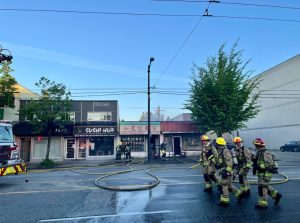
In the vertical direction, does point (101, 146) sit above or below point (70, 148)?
above

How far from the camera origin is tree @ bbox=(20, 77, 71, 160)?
21.3 metres

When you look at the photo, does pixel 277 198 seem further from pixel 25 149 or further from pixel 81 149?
pixel 25 149

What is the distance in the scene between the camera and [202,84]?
80.1 ft

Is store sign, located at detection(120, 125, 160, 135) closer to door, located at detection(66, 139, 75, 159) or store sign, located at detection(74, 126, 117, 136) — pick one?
store sign, located at detection(74, 126, 117, 136)

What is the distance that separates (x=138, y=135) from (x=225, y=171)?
2029 cm

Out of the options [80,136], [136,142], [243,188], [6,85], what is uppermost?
[6,85]

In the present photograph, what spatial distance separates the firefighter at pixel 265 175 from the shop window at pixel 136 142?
20281mm

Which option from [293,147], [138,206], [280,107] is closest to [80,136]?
[138,206]

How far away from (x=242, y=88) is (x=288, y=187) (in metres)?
15.6

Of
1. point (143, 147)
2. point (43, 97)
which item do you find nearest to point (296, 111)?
point (143, 147)

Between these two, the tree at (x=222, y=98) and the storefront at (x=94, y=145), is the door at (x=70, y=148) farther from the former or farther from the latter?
the tree at (x=222, y=98)

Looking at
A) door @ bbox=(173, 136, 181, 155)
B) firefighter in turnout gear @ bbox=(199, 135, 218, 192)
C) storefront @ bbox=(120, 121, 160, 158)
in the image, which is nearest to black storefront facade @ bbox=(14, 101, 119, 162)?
storefront @ bbox=(120, 121, 160, 158)

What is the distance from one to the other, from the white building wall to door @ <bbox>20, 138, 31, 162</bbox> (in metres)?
31.8

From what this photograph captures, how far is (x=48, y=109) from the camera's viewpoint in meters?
21.7
